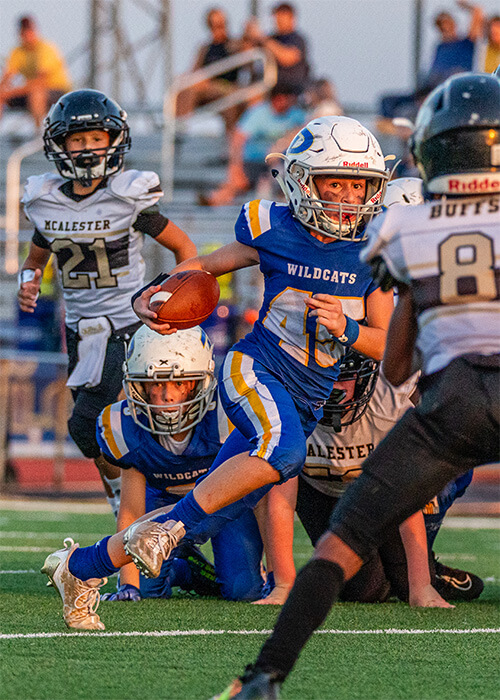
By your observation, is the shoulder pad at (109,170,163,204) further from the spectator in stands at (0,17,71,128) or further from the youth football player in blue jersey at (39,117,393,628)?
the spectator in stands at (0,17,71,128)

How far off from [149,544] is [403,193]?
2090mm

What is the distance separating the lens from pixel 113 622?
382 cm

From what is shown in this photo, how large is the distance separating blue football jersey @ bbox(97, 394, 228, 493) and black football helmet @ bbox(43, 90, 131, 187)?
116 centimetres

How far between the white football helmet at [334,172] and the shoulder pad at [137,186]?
114 cm

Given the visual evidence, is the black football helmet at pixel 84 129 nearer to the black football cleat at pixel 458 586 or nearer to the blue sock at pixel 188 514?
the blue sock at pixel 188 514

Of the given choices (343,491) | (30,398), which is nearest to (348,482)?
(343,491)

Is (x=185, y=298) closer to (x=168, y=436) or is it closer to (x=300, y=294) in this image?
(x=300, y=294)

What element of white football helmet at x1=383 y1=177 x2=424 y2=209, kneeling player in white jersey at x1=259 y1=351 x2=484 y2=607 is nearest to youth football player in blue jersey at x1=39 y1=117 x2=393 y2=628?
kneeling player in white jersey at x1=259 y1=351 x2=484 y2=607

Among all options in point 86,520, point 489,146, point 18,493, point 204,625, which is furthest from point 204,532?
point 18,493

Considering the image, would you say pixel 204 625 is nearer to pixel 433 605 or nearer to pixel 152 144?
pixel 433 605

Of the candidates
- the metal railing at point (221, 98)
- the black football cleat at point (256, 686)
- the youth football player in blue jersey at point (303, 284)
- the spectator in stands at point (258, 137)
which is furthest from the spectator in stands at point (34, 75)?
the black football cleat at point (256, 686)

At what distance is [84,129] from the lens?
199 inches

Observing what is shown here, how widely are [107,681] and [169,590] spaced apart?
1651 millimetres

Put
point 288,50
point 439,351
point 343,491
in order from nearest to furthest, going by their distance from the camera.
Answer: point 439,351
point 343,491
point 288,50
